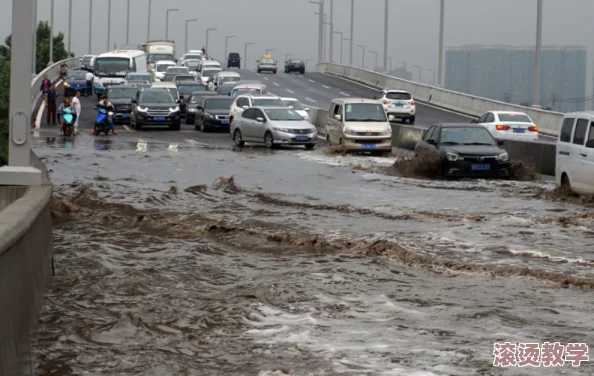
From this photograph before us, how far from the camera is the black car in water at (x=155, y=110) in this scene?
43.8m

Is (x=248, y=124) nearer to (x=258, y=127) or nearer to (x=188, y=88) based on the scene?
(x=258, y=127)

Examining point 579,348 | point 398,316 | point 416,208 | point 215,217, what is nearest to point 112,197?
point 215,217

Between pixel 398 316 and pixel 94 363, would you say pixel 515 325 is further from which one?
pixel 94 363

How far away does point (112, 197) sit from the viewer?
21609 millimetres

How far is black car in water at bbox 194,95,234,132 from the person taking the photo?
4378cm

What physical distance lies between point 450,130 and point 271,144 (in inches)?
428

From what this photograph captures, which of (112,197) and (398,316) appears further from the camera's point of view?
(112,197)

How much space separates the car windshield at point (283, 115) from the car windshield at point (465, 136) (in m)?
11.1

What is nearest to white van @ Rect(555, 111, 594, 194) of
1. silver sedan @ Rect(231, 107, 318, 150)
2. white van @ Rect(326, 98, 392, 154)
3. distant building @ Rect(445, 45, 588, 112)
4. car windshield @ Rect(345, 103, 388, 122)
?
white van @ Rect(326, 98, 392, 154)

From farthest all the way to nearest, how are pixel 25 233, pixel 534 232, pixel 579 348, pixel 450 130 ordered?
pixel 450 130
pixel 534 232
pixel 579 348
pixel 25 233

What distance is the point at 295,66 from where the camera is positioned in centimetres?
9806

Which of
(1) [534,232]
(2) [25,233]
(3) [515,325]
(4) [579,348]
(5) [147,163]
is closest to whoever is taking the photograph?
(2) [25,233]

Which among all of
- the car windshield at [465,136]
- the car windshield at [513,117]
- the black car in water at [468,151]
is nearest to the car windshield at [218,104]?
the car windshield at [513,117]

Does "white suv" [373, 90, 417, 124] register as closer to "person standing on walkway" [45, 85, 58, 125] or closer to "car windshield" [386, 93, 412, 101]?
"car windshield" [386, 93, 412, 101]
